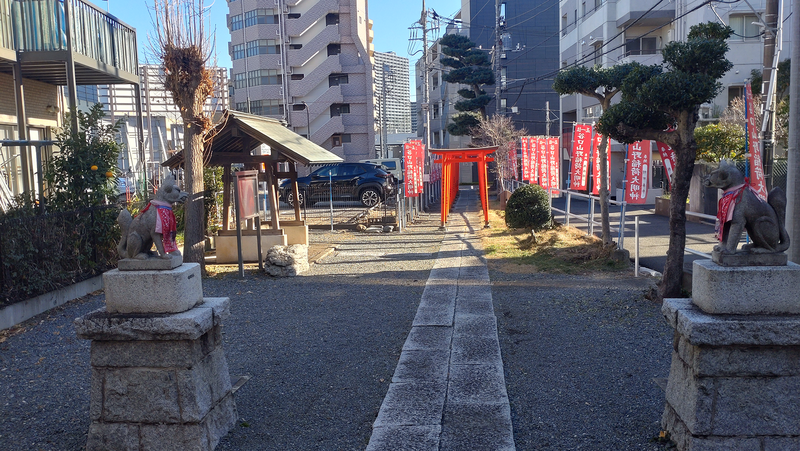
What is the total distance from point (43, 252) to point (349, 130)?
114ft

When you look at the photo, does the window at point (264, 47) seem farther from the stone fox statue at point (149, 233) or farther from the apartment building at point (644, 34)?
the stone fox statue at point (149, 233)

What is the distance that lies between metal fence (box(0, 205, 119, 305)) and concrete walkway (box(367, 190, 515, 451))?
4.86m

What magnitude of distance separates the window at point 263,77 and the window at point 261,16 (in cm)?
333

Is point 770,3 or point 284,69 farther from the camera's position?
point 284,69

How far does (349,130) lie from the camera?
41.8 m

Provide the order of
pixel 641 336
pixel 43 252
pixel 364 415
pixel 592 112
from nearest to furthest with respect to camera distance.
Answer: pixel 364 415 < pixel 641 336 < pixel 43 252 < pixel 592 112

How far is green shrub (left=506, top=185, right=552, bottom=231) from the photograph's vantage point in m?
14.8

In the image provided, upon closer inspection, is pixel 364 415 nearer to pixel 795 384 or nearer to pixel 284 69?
pixel 795 384

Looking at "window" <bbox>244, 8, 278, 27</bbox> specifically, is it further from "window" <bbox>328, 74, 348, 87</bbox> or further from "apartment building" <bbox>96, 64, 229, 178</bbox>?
"apartment building" <bbox>96, 64, 229, 178</bbox>

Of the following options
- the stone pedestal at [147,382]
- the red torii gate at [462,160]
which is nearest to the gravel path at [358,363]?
the stone pedestal at [147,382]

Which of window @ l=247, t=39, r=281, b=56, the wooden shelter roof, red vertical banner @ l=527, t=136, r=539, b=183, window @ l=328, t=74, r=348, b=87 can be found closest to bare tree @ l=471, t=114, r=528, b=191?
red vertical banner @ l=527, t=136, r=539, b=183

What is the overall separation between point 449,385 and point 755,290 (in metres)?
2.37

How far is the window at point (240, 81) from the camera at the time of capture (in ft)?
141

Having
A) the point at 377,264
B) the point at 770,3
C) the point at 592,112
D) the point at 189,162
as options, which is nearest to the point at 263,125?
the point at 189,162
